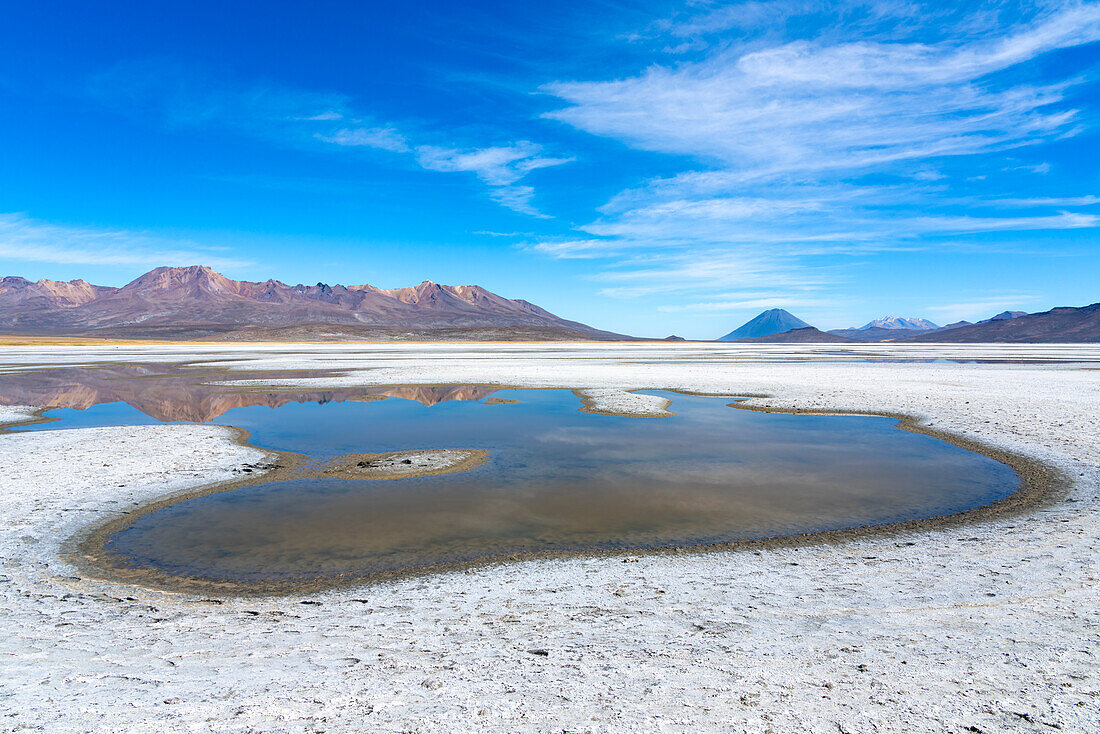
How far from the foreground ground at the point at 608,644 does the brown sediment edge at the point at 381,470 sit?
442 cm

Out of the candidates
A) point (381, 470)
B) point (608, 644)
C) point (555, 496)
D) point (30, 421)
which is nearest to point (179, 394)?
point (30, 421)

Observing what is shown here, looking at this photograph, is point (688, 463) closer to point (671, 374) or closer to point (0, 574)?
point (0, 574)

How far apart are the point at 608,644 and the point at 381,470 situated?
8.44 meters

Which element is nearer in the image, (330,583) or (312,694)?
(312,694)

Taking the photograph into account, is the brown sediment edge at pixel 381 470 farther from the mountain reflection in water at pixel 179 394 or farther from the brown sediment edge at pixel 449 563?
the mountain reflection in water at pixel 179 394

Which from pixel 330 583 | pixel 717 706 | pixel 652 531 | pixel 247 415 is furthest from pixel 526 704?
pixel 247 415

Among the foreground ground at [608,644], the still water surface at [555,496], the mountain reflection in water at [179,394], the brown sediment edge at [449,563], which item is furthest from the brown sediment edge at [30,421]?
the foreground ground at [608,644]

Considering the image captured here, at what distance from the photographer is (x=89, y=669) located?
4742 millimetres

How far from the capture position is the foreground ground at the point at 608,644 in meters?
4.09

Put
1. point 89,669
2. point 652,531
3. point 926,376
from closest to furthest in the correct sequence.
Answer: point 89,669 < point 652,531 < point 926,376

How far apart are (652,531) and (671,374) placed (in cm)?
2831

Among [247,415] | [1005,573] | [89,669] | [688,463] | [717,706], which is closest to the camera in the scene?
[717,706]

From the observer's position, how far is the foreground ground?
13.4 feet

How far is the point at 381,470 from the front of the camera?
491 inches
